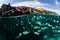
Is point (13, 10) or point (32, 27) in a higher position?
point (13, 10)

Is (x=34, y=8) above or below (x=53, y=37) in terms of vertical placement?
above

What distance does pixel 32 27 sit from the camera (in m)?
5.70

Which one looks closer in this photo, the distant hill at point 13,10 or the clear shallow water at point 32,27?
the clear shallow water at point 32,27

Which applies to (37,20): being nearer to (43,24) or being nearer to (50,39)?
(43,24)

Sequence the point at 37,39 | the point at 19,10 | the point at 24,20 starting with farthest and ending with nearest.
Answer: the point at 24,20
the point at 19,10
the point at 37,39

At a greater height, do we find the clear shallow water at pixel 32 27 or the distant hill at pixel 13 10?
the distant hill at pixel 13 10

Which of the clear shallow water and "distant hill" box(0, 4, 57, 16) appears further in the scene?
"distant hill" box(0, 4, 57, 16)

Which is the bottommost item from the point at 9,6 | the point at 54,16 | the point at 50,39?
the point at 50,39

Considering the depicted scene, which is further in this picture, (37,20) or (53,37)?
(37,20)

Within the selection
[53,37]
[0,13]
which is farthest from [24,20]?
[53,37]

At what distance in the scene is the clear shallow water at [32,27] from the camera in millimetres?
4969

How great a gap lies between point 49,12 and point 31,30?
109 centimetres

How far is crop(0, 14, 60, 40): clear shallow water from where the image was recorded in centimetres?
497

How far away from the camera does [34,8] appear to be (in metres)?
5.99
